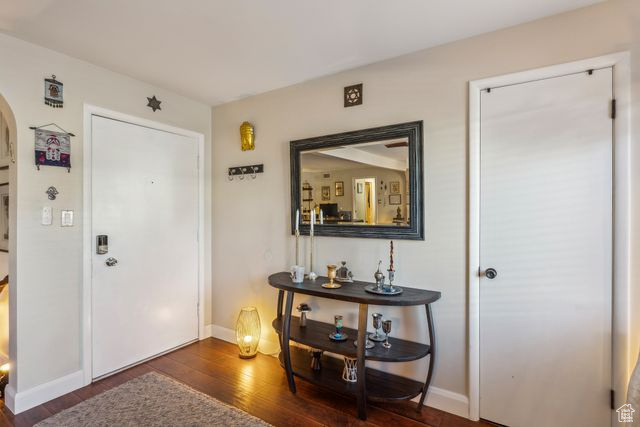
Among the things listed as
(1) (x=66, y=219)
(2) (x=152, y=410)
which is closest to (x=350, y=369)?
(2) (x=152, y=410)

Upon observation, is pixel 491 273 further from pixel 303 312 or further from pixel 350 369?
pixel 303 312

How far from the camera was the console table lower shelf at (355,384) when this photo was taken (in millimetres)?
2057

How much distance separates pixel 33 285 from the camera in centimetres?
218

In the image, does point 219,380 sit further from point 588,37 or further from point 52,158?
point 588,37

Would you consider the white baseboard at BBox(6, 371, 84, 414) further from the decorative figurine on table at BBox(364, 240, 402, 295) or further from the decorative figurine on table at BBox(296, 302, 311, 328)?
the decorative figurine on table at BBox(364, 240, 402, 295)

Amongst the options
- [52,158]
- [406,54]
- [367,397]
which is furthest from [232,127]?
[367,397]

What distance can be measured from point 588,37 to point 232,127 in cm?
278

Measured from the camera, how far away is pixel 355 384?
7.19 ft

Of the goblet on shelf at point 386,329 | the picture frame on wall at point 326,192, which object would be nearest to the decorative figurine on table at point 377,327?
the goblet on shelf at point 386,329

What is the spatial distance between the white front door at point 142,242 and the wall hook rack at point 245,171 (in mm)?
406

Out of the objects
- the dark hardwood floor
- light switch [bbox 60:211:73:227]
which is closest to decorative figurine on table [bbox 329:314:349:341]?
the dark hardwood floor

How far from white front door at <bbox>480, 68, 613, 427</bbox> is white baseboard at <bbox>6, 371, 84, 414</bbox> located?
9.33ft

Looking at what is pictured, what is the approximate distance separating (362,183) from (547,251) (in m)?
1.22

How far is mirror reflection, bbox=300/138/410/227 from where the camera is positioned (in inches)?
90.2
